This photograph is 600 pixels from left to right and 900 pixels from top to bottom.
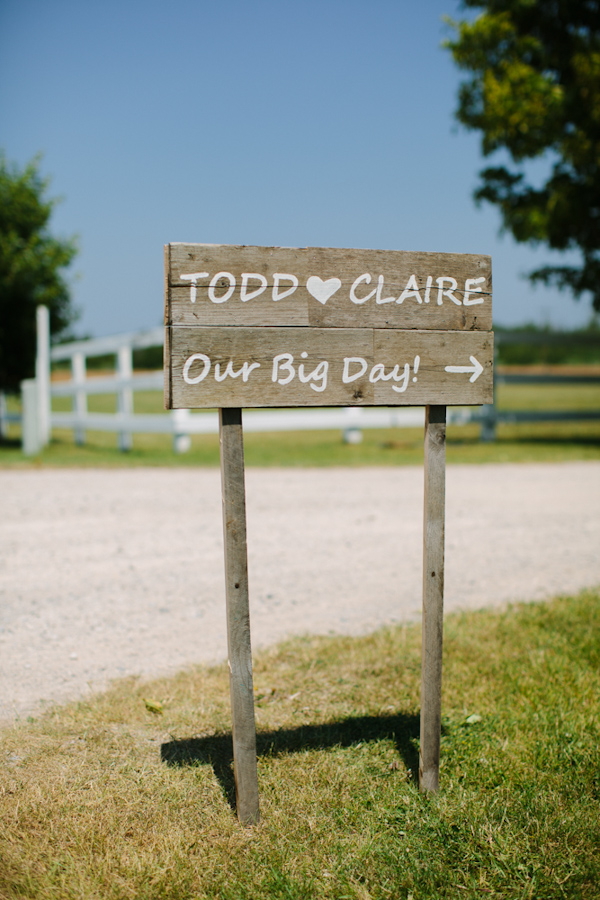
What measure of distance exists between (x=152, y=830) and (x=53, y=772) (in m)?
0.47

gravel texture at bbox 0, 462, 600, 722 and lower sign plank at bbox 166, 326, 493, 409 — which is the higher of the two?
lower sign plank at bbox 166, 326, 493, 409

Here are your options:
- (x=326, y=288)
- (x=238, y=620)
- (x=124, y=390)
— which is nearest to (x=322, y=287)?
(x=326, y=288)

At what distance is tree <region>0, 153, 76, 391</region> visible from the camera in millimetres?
15102

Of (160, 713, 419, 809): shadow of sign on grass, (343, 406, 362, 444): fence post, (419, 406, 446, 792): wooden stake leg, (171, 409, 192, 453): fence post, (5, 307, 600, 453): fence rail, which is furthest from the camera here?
(343, 406, 362, 444): fence post

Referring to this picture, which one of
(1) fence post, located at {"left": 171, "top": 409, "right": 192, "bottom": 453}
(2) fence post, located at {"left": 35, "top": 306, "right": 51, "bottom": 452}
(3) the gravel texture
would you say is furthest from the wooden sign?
(2) fence post, located at {"left": 35, "top": 306, "right": 51, "bottom": 452}

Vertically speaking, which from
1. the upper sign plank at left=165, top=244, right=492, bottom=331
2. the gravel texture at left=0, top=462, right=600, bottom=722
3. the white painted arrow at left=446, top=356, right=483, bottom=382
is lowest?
the gravel texture at left=0, top=462, right=600, bottom=722

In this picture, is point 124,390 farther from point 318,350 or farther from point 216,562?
point 318,350

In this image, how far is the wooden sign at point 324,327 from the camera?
2.24 m

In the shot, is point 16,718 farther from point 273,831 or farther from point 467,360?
point 467,360

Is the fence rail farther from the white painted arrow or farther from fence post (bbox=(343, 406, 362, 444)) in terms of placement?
the white painted arrow

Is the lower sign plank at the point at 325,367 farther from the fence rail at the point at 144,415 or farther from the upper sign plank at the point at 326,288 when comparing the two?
the fence rail at the point at 144,415

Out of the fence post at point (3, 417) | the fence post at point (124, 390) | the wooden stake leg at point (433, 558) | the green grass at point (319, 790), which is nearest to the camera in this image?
the green grass at point (319, 790)

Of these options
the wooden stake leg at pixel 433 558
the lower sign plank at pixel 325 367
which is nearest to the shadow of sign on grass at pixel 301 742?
the wooden stake leg at pixel 433 558

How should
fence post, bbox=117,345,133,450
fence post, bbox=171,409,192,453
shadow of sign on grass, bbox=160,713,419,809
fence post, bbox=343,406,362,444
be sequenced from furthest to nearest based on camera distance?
fence post, bbox=343,406,362,444 < fence post, bbox=117,345,133,450 < fence post, bbox=171,409,192,453 < shadow of sign on grass, bbox=160,713,419,809
